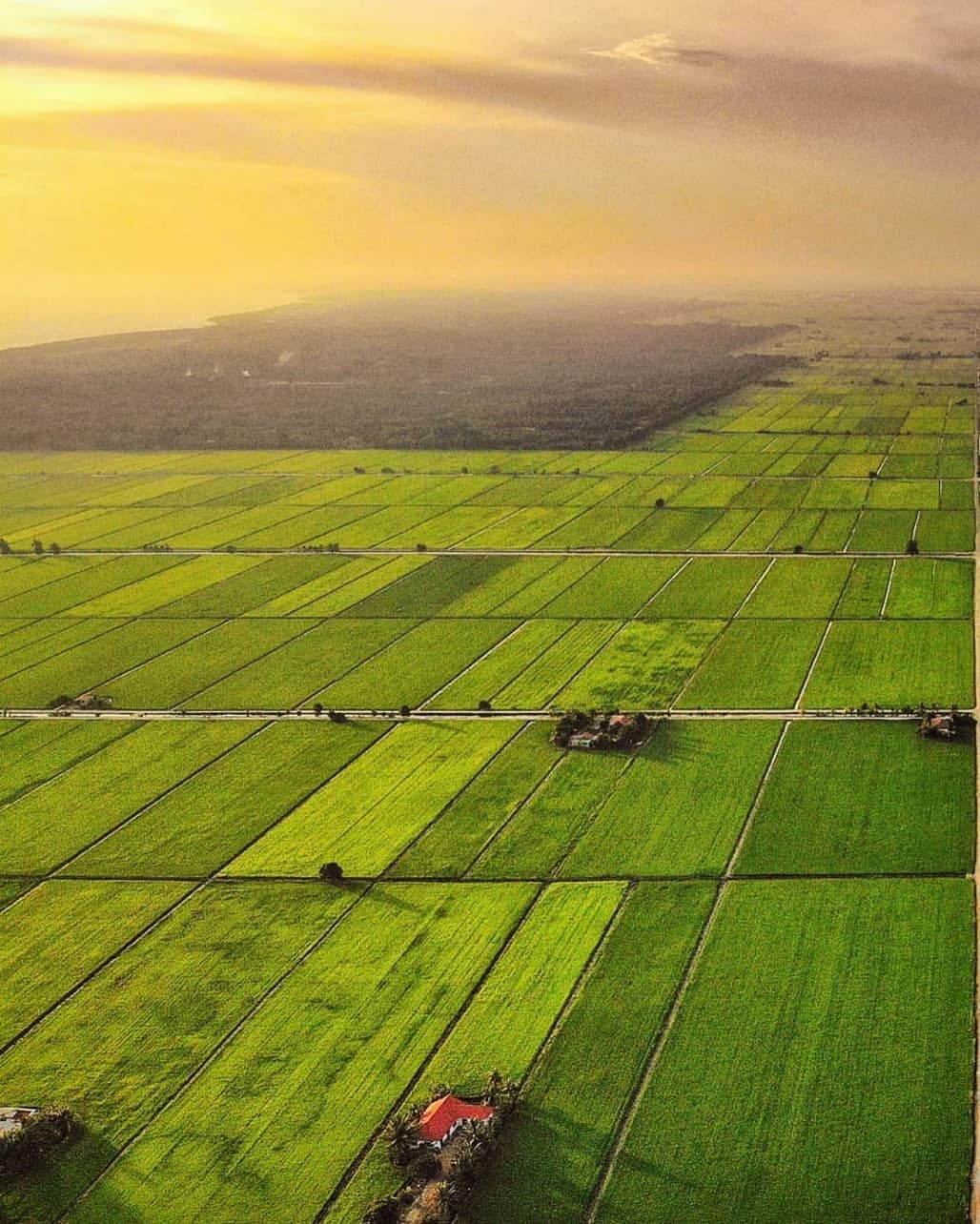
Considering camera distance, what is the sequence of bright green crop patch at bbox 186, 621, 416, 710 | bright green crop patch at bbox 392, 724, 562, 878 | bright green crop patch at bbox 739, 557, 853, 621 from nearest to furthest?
1. bright green crop patch at bbox 392, 724, 562, 878
2. bright green crop patch at bbox 186, 621, 416, 710
3. bright green crop patch at bbox 739, 557, 853, 621

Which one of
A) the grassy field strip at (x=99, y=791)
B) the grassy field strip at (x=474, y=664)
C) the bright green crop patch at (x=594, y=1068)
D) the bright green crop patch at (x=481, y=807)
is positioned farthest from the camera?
the grassy field strip at (x=474, y=664)

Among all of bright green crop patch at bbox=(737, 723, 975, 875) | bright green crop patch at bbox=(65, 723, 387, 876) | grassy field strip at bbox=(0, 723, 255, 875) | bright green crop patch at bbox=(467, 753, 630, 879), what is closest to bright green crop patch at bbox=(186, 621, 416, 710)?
grassy field strip at bbox=(0, 723, 255, 875)

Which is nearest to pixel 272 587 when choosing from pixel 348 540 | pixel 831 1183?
pixel 348 540

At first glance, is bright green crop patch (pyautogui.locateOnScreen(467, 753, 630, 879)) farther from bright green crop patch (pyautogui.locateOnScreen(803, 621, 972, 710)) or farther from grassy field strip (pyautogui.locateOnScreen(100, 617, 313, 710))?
grassy field strip (pyautogui.locateOnScreen(100, 617, 313, 710))

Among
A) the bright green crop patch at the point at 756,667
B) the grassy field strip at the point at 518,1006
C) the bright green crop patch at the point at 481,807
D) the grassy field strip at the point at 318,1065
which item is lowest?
the bright green crop patch at the point at 756,667

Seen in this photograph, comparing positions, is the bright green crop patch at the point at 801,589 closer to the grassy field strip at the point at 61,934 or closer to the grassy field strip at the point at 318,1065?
the grassy field strip at the point at 318,1065

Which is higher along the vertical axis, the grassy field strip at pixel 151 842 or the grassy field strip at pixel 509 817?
the grassy field strip at pixel 151 842

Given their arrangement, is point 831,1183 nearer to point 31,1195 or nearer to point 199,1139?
point 199,1139

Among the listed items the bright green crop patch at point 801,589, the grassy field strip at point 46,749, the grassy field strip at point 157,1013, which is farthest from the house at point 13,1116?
the bright green crop patch at point 801,589
